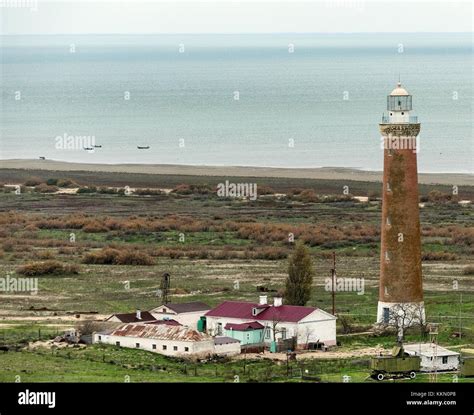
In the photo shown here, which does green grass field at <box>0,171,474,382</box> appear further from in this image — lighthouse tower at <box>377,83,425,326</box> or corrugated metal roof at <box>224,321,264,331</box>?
corrugated metal roof at <box>224,321,264,331</box>

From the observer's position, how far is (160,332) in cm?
4522

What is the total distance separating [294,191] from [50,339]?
190ft

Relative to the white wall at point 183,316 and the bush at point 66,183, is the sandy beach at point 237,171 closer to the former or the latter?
the bush at point 66,183

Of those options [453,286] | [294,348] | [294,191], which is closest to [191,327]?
[294,348]

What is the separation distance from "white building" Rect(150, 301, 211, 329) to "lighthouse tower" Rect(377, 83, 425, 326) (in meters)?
5.32

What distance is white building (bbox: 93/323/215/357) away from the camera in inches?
1735

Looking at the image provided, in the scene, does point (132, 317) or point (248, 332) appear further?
point (132, 317)

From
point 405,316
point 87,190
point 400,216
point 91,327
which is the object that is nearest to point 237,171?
point 87,190

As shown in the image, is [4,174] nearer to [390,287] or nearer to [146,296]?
[146,296]

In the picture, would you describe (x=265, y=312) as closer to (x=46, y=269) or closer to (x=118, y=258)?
(x=46, y=269)

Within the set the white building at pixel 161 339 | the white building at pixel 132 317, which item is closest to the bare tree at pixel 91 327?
the white building at pixel 132 317

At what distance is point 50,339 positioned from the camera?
46.4 metres

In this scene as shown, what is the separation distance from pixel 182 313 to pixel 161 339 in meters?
4.01

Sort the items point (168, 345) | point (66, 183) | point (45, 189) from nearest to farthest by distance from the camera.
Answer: point (168, 345) < point (45, 189) < point (66, 183)
